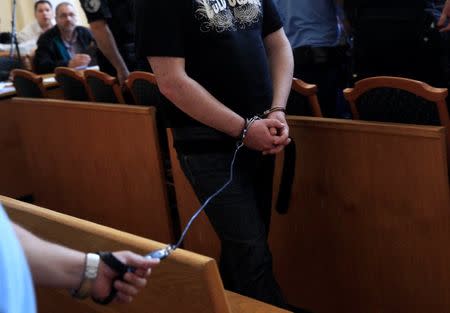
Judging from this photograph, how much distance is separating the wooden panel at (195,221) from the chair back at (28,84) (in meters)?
1.27

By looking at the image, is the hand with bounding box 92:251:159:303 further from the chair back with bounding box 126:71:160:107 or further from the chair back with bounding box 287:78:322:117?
the chair back with bounding box 126:71:160:107

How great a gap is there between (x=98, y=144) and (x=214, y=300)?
1.78 metres

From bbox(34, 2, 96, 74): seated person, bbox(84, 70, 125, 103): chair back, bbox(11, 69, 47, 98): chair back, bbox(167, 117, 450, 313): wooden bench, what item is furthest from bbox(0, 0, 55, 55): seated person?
bbox(167, 117, 450, 313): wooden bench

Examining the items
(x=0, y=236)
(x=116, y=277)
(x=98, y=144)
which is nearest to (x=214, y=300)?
(x=116, y=277)

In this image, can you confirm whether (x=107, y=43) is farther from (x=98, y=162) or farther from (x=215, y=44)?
(x=215, y=44)

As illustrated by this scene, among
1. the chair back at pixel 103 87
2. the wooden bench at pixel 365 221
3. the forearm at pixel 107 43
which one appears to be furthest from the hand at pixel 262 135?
the forearm at pixel 107 43

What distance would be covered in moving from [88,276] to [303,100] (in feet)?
4.12

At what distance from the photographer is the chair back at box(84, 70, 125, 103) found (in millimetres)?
2764

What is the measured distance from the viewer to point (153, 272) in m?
1.20

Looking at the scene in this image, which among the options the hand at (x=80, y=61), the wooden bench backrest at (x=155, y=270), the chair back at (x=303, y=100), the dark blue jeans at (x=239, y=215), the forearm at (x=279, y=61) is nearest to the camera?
the wooden bench backrest at (x=155, y=270)

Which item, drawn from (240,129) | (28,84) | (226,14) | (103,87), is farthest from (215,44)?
(28,84)

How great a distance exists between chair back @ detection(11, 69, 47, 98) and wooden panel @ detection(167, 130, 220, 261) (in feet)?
4.17

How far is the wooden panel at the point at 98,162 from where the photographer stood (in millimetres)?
2566

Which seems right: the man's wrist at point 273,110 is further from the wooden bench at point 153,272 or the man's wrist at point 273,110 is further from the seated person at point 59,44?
the seated person at point 59,44
